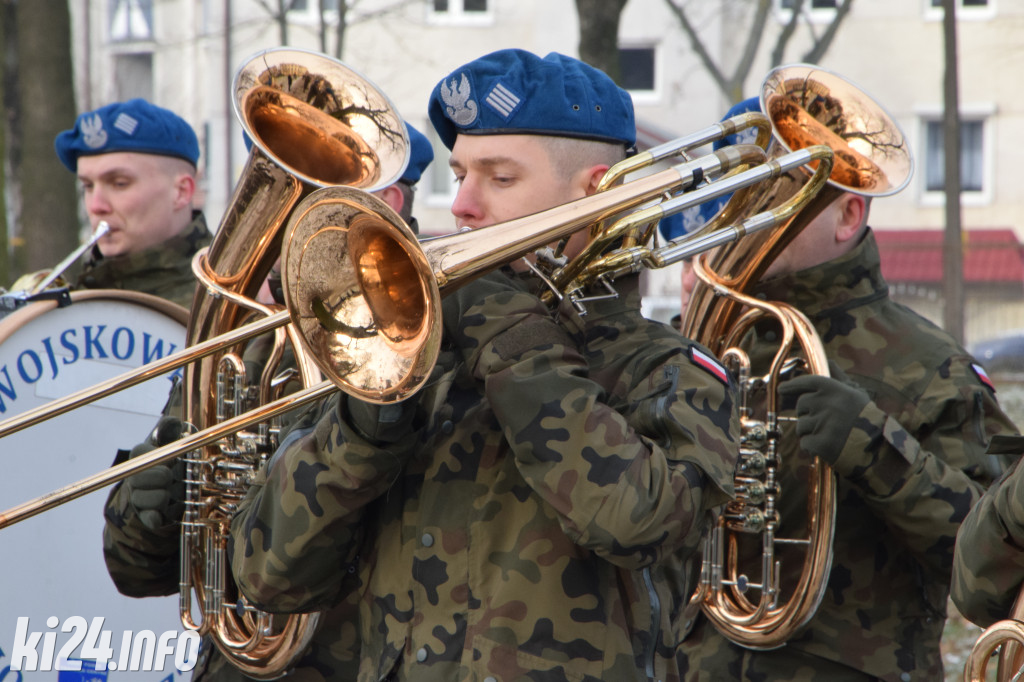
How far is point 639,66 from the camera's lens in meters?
26.2

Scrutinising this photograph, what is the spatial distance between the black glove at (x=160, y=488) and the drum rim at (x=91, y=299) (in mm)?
784

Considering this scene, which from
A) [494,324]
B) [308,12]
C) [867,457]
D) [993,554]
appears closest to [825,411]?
[867,457]

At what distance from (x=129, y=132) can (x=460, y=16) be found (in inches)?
859

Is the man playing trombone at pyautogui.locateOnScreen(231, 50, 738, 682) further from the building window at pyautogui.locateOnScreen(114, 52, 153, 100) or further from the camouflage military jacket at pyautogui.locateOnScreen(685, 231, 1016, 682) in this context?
the building window at pyautogui.locateOnScreen(114, 52, 153, 100)

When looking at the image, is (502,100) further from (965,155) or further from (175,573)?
(965,155)

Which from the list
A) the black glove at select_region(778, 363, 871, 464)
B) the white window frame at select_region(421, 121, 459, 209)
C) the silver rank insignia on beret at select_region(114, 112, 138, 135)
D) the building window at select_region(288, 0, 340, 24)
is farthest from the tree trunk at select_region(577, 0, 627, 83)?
the building window at select_region(288, 0, 340, 24)

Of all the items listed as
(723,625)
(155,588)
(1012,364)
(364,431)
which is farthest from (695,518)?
(1012,364)

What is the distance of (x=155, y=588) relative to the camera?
3.12 m

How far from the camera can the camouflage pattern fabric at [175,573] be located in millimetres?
2840

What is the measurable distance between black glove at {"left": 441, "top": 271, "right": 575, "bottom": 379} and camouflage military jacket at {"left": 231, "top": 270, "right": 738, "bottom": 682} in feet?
0.08

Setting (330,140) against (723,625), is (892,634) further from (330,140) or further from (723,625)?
(330,140)

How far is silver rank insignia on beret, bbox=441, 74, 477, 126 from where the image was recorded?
2330 mm

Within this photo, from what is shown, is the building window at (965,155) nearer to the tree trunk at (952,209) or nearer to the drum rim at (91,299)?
the tree trunk at (952,209)

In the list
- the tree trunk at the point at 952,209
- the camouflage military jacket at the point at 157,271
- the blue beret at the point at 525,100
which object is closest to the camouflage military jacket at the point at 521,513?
the blue beret at the point at 525,100
